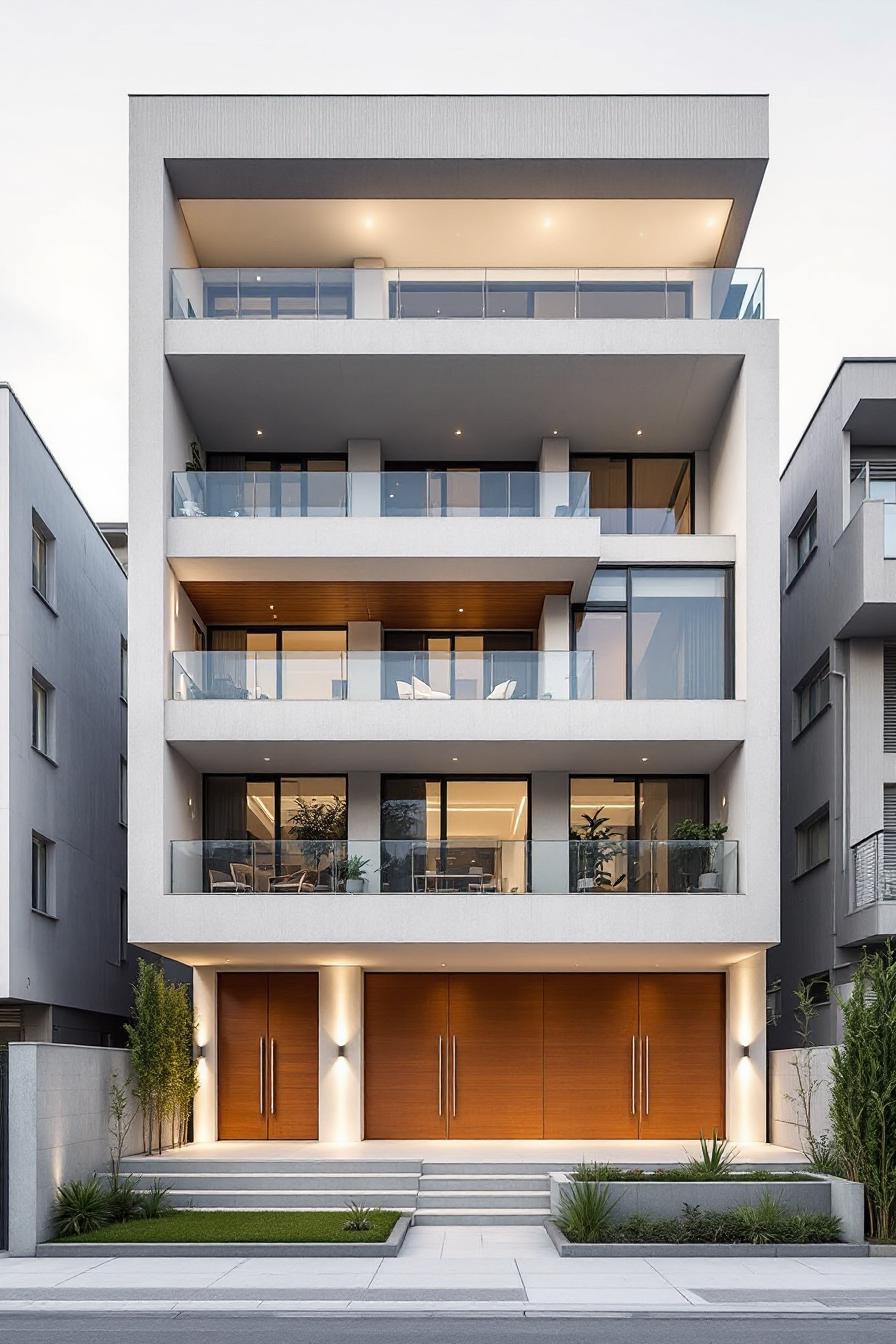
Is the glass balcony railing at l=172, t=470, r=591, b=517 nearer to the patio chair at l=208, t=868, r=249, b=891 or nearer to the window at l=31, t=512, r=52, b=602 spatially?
the window at l=31, t=512, r=52, b=602

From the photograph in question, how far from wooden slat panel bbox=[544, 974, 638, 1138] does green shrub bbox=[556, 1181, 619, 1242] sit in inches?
313

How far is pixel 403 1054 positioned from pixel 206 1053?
11.1 ft

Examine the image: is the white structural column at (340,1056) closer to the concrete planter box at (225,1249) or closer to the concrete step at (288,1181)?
the concrete step at (288,1181)

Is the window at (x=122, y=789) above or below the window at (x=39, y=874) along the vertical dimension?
above

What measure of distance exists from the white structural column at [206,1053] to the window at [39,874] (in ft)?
9.20

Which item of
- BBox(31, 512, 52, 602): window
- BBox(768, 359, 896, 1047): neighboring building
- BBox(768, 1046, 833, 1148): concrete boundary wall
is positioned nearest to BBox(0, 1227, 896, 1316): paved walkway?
BBox(768, 1046, 833, 1148): concrete boundary wall

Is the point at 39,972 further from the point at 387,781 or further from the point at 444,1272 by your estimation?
the point at 444,1272

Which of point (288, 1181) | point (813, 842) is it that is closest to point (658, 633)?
point (813, 842)

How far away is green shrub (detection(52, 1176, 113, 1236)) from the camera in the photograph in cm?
1414

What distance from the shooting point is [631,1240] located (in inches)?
522

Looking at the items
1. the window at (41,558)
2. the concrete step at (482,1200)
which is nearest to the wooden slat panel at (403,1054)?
the concrete step at (482,1200)

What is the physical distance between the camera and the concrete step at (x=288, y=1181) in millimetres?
16484

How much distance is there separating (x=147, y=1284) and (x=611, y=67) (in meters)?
56.3

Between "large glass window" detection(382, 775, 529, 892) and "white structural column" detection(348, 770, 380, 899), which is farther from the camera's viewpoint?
"white structural column" detection(348, 770, 380, 899)
